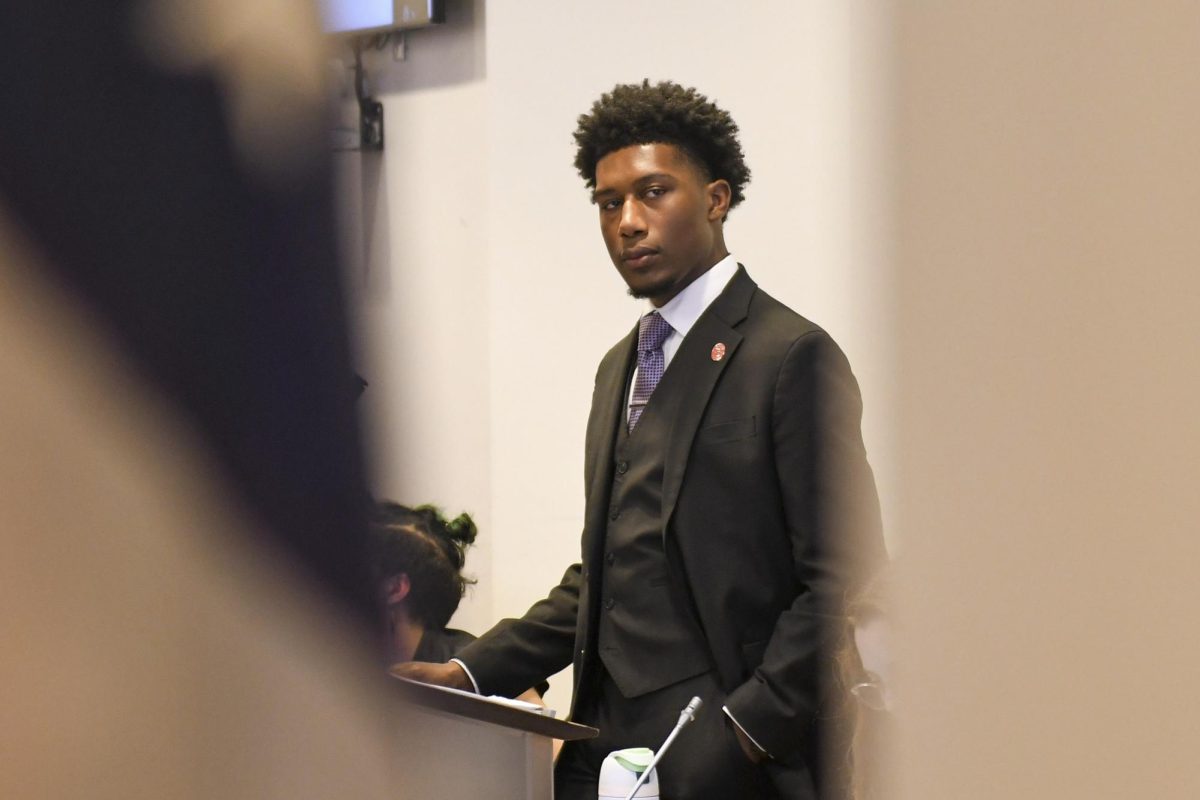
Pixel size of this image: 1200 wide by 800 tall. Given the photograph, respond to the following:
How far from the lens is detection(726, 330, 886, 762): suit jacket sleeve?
4.92 feet

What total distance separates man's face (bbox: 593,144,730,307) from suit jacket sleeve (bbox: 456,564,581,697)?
0.43 m

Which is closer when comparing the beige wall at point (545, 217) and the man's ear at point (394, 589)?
the man's ear at point (394, 589)

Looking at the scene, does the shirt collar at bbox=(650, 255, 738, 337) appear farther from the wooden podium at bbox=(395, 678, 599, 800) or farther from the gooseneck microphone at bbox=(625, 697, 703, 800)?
the wooden podium at bbox=(395, 678, 599, 800)

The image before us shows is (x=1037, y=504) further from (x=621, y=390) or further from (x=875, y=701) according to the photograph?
(x=621, y=390)

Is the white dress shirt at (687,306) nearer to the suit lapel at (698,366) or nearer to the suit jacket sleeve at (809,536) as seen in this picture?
the suit lapel at (698,366)

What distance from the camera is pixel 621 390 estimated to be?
5.72 ft

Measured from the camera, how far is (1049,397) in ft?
0.62

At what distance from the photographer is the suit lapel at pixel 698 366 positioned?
158 centimetres

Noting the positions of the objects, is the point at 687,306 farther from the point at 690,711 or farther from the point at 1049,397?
the point at 1049,397

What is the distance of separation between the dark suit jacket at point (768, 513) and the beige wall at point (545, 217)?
491 mm

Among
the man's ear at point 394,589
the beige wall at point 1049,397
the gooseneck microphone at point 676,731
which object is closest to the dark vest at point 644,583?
the gooseneck microphone at point 676,731

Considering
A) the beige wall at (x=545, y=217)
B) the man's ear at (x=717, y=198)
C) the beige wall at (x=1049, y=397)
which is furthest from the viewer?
the beige wall at (x=545, y=217)

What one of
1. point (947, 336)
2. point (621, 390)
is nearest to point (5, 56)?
point (947, 336)

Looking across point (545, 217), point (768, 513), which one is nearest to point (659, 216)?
point (768, 513)
